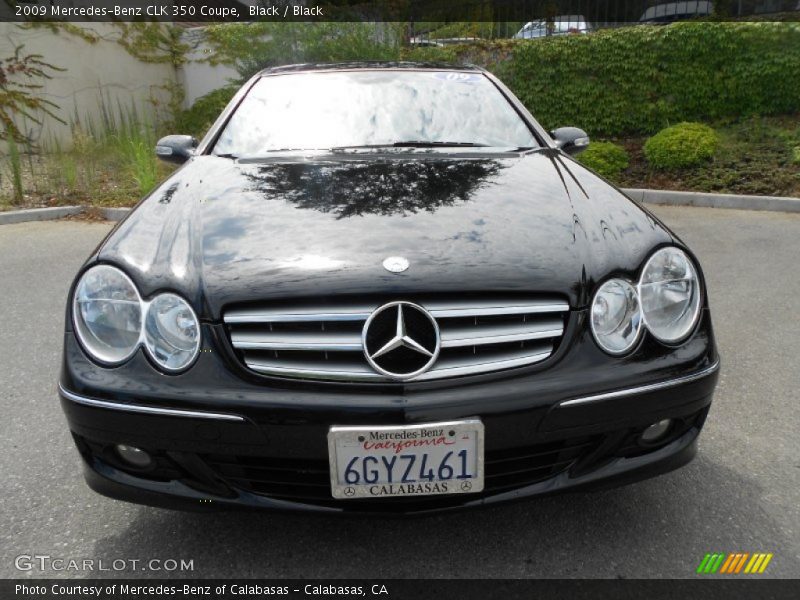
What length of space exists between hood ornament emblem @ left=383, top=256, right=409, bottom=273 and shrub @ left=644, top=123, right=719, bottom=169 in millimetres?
6605

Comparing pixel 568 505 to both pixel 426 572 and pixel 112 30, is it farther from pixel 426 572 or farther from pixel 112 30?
pixel 112 30

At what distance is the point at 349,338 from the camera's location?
1.62 meters

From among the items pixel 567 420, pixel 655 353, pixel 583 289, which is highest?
pixel 583 289

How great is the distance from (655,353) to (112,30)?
37.1 ft

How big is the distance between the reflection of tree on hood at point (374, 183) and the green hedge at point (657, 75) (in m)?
6.85

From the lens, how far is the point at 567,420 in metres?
1.62

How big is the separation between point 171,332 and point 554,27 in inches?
374

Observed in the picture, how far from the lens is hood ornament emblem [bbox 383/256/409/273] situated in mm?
1680

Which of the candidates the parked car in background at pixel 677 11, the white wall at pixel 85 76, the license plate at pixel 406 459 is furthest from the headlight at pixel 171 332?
the parked car in background at pixel 677 11

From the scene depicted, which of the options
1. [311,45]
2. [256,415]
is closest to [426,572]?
[256,415]

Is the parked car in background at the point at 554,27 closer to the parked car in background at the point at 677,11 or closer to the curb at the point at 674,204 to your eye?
the parked car in background at the point at 677,11

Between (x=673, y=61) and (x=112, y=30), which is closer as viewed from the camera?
(x=673, y=61)

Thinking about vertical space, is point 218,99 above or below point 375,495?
above

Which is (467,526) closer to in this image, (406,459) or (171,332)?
(406,459)
